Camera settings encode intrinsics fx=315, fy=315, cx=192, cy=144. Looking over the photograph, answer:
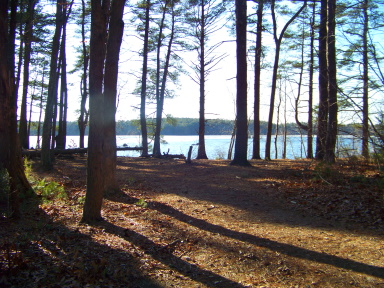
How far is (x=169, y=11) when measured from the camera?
19.7 meters

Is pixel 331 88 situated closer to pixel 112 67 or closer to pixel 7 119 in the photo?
pixel 112 67

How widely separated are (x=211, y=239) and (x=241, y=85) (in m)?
8.19

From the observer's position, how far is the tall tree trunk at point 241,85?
1186cm

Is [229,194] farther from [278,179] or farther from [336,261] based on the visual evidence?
[336,261]

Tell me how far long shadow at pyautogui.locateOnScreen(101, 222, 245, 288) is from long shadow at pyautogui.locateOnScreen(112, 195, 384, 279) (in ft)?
3.49

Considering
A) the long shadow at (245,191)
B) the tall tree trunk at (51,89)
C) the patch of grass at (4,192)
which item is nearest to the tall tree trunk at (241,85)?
the long shadow at (245,191)

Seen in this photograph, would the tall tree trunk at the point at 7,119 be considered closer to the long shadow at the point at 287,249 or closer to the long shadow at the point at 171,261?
the long shadow at the point at 171,261

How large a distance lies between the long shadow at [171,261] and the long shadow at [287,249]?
3.49 feet

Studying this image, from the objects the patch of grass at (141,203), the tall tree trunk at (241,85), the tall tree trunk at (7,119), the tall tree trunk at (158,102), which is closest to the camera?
the tall tree trunk at (7,119)

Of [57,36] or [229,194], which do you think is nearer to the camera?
[229,194]

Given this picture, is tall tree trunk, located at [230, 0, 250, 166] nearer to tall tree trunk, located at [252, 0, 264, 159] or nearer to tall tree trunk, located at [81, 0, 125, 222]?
tall tree trunk, located at [252, 0, 264, 159]

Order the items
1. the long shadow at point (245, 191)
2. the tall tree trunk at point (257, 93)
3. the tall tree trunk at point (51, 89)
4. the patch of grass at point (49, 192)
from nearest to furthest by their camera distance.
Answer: the long shadow at point (245, 191)
the patch of grass at point (49, 192)
the tall tree trunk at point (51, 89)
the tall tree trunk at point (257, 93)

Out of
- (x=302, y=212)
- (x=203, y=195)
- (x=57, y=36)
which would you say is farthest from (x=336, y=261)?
(x=57, y=36)

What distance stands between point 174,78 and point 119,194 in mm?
14925
